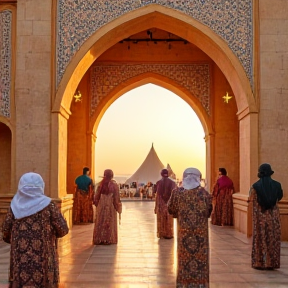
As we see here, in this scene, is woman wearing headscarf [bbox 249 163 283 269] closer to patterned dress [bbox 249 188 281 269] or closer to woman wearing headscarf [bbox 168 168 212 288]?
patterned dress [bbox 249 188 281 269]

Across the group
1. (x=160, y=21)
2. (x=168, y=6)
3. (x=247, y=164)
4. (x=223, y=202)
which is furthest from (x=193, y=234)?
(x=223, y=202)

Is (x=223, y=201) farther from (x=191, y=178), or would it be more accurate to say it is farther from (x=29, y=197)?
(x=29, y=197)

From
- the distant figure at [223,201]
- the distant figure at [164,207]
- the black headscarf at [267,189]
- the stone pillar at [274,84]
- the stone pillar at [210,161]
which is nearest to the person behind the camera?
the black headscarf at [267,189]

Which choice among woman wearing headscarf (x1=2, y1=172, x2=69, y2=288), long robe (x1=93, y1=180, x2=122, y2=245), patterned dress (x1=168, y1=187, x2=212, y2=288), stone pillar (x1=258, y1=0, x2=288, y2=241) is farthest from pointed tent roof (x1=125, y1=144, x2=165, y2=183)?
woman wearing headscarf (x1=2, y1=172, x2=69, y2=288)

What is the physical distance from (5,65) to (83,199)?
9.24 feet

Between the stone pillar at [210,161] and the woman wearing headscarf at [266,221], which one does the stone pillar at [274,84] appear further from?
the stone pillar at [210,161]

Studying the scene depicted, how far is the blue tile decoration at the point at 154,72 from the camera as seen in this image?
31.6 ft

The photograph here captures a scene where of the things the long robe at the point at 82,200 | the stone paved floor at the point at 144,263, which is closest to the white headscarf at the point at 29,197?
the stone paved floor at the point at 144,263

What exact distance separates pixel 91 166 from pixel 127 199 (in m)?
7.04

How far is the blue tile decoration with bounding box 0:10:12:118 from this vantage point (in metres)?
6.75

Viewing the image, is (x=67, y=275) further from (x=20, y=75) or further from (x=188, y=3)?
(x=188, y=3)

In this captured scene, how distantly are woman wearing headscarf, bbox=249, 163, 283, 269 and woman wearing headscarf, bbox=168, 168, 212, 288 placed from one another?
1086 mm

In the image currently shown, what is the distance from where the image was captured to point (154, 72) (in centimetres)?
969

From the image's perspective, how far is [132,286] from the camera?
3.91 meters
